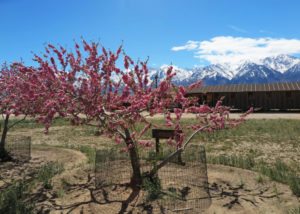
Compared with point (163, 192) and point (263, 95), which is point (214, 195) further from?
point (263, 95)

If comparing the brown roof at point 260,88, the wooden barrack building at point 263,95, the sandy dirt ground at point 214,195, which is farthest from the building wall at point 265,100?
the sandy dirt ground at point 214,195

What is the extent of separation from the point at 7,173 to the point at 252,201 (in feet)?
23.5

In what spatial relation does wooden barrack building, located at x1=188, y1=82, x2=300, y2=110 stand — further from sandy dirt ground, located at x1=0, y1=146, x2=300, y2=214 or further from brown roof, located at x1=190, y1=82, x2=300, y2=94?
sandy dirt ground, located at x1=0, y1=146, x2=300, y2=214

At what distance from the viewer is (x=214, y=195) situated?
16.2 ft

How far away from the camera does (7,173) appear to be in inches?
261

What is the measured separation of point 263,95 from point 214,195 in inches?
1238

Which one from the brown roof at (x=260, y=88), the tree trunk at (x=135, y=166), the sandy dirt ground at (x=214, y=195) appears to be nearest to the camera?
the sandy dirt ground at (x=214, y=195)

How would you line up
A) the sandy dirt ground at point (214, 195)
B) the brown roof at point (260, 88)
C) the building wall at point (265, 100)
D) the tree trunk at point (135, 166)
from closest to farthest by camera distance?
1. the sandy dirt ground at point (214, 195)
2. the tree trunk at point (135, 166)
3. the brown roof at point (260, 88)
4. the building wall at point (265, 100)

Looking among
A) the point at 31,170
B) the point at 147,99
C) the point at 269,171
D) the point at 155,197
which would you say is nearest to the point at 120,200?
the point at 155,197

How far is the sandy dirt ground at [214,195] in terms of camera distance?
4.36m

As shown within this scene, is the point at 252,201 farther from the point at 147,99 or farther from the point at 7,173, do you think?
the point at 7,173

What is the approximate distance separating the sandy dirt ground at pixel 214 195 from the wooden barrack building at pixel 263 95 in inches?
1016

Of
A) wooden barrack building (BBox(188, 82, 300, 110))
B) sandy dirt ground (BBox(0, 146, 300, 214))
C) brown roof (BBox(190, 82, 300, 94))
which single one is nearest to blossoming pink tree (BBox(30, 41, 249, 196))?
sandy dirt ground (BBox(0, 146, 300, 214))

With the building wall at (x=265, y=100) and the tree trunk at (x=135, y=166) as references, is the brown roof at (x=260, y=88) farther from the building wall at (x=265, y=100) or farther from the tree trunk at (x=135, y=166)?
the tree trunk at (x=135, y=166)
